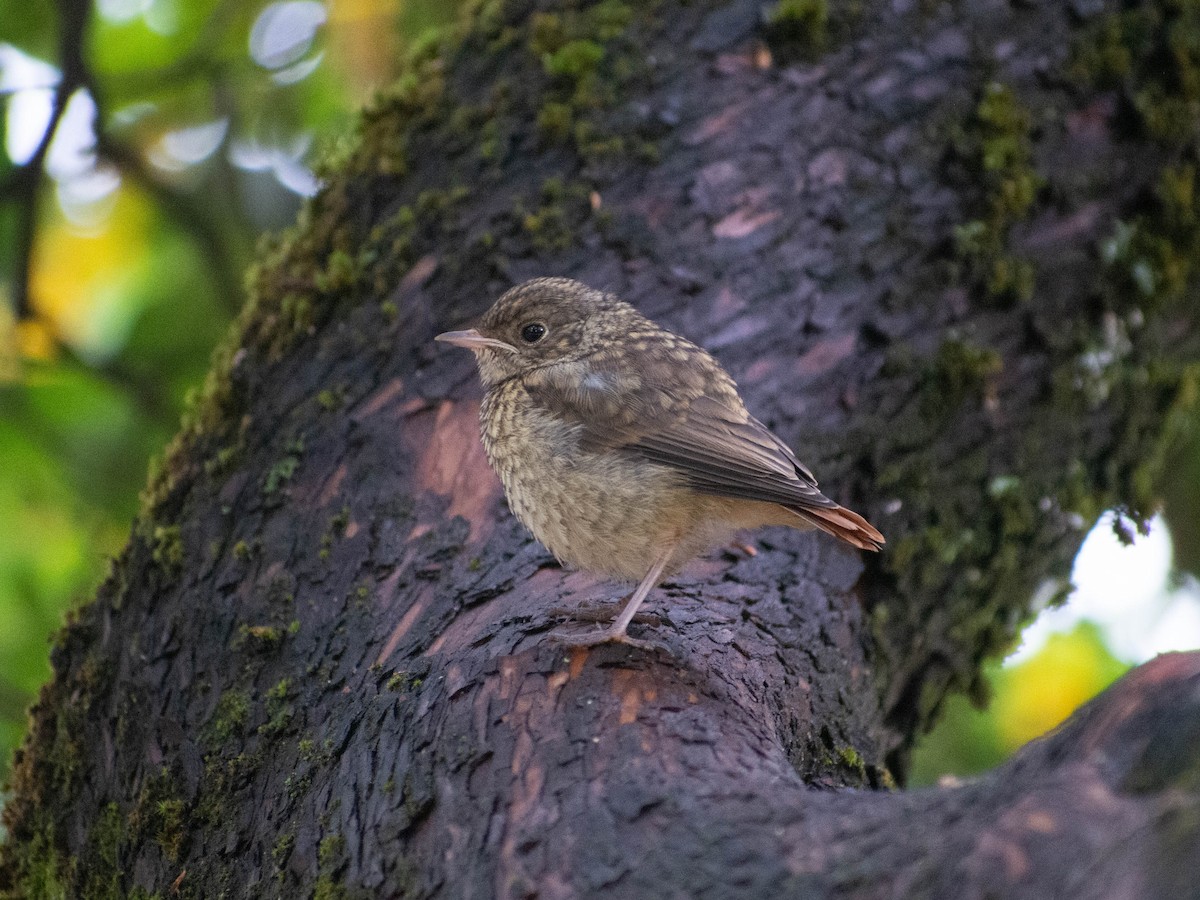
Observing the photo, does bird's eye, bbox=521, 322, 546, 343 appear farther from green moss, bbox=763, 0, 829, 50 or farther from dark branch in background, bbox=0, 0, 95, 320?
dark branch in background, bbox=0, 0, 95, 320

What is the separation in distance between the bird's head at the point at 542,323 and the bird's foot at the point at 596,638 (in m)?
1.15

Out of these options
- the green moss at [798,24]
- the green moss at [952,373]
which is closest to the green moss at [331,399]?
the green moss at [952,373]

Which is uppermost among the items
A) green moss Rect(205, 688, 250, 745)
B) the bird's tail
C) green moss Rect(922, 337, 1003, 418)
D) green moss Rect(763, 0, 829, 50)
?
green moss Rect(763, 0, 829, 50)

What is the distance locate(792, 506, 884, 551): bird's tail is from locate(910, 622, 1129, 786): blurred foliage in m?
2.79

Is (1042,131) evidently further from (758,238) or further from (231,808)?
(231,808)

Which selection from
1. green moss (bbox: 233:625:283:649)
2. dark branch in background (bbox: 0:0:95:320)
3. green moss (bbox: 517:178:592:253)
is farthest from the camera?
dark branch in background (bbox: 0:0:95:320)

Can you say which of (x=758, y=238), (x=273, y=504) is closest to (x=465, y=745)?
(x=273, y=504)

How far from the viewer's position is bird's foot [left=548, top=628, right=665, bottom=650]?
9.57 feet

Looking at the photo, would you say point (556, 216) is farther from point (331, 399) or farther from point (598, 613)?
point (598, 613)

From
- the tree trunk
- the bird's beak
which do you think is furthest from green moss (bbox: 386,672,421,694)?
the bird's beak

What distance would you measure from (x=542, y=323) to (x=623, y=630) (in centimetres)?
129

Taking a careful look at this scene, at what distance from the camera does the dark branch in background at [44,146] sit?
17.8 ft

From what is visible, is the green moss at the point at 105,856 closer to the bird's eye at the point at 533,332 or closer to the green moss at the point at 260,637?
the green moss at the point at 260,637

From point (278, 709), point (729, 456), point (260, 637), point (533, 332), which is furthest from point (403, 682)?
point (533, 332)
